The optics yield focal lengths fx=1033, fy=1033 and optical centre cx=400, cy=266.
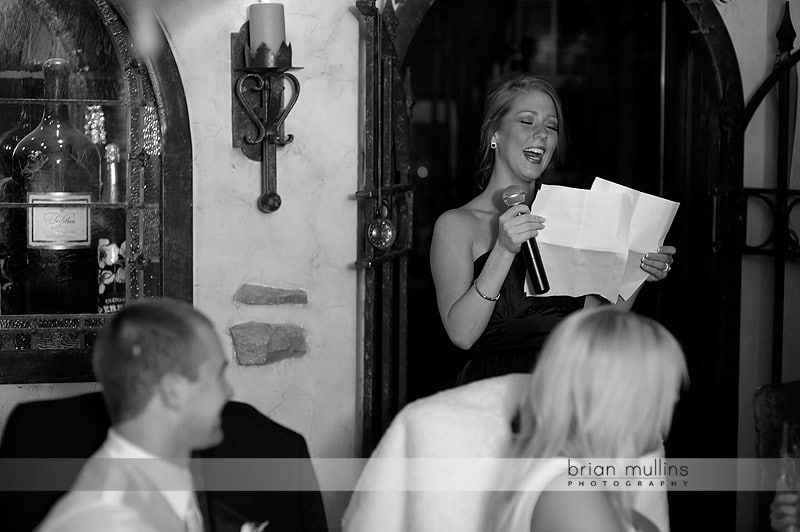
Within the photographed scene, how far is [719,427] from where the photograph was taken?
10.3 feet

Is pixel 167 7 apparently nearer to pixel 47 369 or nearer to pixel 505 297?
pixel 47 369

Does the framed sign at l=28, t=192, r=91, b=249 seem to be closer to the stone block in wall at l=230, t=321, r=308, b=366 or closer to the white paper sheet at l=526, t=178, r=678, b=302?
the stone block in wall at l=230, t=321, r=308, b=366

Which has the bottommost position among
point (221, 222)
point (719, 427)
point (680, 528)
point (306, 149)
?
point (680, 528)

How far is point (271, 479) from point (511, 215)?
2.90 feet

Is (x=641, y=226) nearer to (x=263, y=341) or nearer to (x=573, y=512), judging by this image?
(x=263, y=341)

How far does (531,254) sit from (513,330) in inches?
8.3

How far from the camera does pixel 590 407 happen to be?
4.76 ft

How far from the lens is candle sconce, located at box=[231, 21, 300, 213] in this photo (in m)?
2.73

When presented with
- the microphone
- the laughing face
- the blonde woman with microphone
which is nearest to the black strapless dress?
the blonde woman with microphone

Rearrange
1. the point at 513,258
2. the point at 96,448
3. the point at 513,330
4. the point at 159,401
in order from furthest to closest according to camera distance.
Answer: the point at 513,330, the point at 513,258, the point at 96,448, the point at 159,401

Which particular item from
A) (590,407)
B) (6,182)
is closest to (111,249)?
(6,182)

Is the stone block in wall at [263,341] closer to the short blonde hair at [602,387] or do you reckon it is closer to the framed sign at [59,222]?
the framed sign at [59,222]

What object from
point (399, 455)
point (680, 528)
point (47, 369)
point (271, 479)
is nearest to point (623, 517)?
point (399, 455)

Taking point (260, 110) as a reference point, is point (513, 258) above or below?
below
